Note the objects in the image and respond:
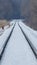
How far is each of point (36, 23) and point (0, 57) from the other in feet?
69.7

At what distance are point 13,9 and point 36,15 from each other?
32632 mm

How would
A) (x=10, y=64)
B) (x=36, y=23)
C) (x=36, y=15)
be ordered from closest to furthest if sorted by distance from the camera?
(x=10, y=64) → (x=36, y=23) → (x=36, y=15)

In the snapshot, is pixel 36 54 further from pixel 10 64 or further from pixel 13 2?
pixel 13 2

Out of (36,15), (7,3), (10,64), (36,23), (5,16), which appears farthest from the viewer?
(7,3)

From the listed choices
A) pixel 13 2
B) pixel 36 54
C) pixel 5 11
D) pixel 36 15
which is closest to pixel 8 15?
pixel 5 11

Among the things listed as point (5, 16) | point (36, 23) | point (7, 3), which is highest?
point (7, 3)

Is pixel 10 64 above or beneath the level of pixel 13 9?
beneath

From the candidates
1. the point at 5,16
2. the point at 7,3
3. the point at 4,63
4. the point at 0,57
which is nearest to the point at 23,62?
the point at 4,63

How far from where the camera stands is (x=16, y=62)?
4297 mm

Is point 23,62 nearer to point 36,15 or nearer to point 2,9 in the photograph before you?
point 36,15

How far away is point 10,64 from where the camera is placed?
4.16m

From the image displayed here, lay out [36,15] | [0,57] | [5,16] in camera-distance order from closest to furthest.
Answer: [0,57], [36,15], [5,16]

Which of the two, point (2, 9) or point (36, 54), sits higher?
point (2, 9)

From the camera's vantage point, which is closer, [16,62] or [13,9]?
[16,62]
